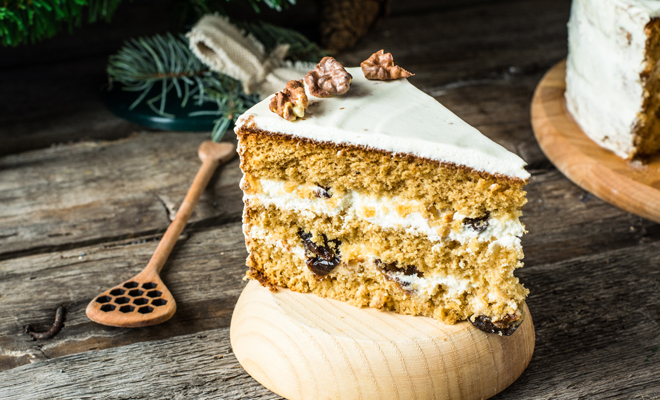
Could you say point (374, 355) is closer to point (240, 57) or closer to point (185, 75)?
point (240, 57)

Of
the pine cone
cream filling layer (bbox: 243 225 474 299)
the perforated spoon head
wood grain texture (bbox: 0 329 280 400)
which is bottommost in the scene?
wood grain texture (bbox: 0 329 280 400)

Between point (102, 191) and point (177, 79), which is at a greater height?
point (177, 79)

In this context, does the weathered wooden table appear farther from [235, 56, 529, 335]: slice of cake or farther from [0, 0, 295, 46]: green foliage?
[0, 0, 295, 46]: green foliage

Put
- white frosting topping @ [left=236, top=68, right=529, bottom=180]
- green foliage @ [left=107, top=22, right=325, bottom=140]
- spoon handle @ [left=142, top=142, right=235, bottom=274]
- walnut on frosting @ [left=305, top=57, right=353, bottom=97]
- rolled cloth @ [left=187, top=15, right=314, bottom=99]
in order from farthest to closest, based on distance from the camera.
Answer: green foliage @ [left=107, top=22, right=325, bottom=140]
rolled cloth @ [left=187, top=15, right=314, bottom=99]
spoon handle @ [left=142, top=142, right=235, bottom=274]
walnut on frosting @ [left=305, top=57, right=353, bottom=97]
white frosting topping @ [left=236, top=68, right=529, bottom=180]

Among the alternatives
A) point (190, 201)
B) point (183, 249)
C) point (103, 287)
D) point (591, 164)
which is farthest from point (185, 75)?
point (591, 164)

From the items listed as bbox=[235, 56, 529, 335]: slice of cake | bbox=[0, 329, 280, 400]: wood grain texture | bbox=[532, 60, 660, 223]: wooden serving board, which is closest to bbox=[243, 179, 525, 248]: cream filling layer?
bbox=[235, 56, 529, 335]: slice of cake

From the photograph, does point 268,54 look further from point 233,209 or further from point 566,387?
point 566,387
